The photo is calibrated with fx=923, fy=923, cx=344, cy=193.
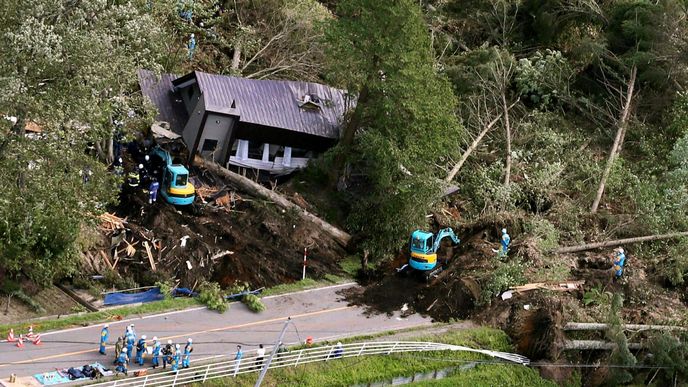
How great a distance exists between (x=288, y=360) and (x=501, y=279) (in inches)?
342

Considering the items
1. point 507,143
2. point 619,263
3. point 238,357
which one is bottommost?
point 238,357

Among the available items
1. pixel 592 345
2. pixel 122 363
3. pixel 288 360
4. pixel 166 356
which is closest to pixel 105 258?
pixel 166 356

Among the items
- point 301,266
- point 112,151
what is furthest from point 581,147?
point 112,151

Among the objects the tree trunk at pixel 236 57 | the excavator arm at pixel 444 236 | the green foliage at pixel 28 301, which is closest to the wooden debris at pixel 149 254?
the green foliage at pixel 28 301

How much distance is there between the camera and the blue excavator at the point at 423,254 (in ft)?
107

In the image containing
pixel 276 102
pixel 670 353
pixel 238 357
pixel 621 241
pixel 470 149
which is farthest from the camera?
pixel 470 149

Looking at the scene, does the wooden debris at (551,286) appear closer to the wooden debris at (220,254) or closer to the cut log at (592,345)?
the cut log at (592,345)

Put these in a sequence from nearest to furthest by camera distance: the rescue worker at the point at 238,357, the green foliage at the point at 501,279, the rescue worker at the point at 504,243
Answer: the rescue worker at the point at 238,357, the green foliage at the point at 501,279, the rescue worker at the point at 504,243

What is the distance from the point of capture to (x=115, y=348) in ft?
84.6

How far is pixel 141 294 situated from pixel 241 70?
54.0 ft

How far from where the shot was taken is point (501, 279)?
104 feet

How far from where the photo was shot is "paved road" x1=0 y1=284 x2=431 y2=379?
25.2 m

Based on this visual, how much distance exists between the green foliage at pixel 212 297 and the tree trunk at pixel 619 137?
16600 mm

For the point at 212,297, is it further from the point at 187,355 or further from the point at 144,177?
the point at 144,177
